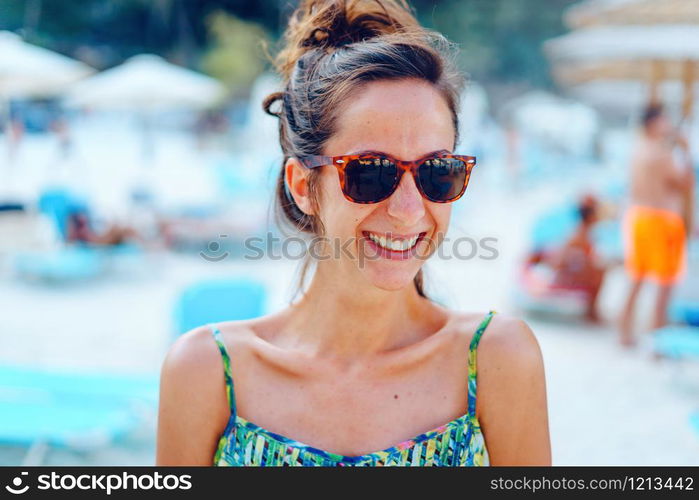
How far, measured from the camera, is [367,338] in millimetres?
1508

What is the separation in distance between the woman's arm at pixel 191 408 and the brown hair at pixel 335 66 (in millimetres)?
401

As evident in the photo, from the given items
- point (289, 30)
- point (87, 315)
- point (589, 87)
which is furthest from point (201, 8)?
point (289, 30)

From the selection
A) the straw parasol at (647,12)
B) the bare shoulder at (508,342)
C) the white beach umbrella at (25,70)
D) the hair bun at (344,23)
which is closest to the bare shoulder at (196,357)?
the bare shoulder at (508,342)

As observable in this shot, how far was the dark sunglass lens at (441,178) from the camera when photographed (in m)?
1.32

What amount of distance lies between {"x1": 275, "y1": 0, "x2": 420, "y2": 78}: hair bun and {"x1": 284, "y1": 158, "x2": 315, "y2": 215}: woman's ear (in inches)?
11.0

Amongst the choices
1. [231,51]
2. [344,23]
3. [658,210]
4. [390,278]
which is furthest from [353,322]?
[231,51]

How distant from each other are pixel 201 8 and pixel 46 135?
13.6m

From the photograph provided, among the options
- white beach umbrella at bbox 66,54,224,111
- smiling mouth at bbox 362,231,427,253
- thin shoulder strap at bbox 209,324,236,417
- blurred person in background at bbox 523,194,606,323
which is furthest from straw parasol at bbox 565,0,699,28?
white beach umbrella at bbox 66,54,224,111

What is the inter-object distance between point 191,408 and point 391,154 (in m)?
0.67

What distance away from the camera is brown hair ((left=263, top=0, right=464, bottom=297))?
1.36m

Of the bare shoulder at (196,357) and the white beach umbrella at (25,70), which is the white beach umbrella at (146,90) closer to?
the white beach umbrella at (25,70)

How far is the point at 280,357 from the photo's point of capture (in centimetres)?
149

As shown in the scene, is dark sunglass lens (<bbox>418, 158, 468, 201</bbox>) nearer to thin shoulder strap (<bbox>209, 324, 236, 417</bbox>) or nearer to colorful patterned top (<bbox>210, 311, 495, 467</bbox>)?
colorful patterned top (<bbox>210, 311, 495, 467</bbox>)

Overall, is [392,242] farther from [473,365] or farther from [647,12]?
[647,12]
